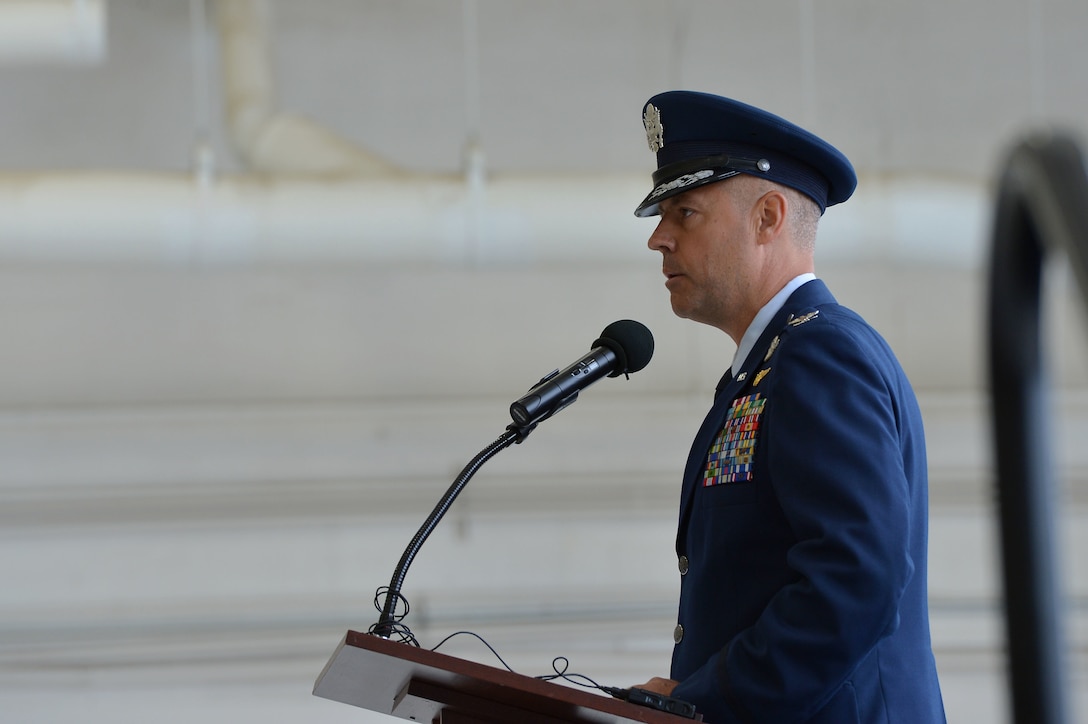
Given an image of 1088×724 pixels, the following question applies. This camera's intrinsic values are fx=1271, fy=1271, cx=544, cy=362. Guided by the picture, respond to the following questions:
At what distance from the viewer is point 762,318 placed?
179 centimetres

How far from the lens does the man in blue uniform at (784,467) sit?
148 centimetres

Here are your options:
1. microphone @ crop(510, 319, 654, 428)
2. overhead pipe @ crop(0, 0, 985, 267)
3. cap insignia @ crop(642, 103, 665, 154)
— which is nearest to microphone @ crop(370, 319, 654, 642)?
microphone @ crop(510, 319, 654, 428)

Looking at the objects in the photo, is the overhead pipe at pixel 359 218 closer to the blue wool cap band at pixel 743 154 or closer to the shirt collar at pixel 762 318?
the blue wool cap band at pixel 743 154

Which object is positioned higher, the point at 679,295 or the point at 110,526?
the point at 679,295

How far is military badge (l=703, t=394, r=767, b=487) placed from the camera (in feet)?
5.41

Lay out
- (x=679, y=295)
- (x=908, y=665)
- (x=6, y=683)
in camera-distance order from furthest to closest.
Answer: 1. (x=6, y=683)
2. (x=679, y=295)
3. (x=908, y=665)

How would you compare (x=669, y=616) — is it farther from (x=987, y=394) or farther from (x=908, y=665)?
(x=987, y=394)

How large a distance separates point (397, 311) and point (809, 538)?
3.94 meters

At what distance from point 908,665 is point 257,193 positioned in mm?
3167

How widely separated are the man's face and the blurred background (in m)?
2.48

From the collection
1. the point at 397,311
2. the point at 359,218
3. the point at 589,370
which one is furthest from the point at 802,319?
the point at 397,311

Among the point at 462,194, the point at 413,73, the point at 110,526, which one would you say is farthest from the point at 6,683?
the point at 413,73

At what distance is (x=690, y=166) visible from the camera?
1847 mm

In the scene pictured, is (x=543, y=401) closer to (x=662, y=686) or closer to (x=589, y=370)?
(x=589, y=370)
